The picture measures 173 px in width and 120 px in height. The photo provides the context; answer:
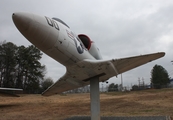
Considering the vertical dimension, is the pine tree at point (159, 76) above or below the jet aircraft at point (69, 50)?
above

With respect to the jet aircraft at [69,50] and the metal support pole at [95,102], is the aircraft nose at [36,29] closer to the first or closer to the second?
the jet aircraft at [69,50]

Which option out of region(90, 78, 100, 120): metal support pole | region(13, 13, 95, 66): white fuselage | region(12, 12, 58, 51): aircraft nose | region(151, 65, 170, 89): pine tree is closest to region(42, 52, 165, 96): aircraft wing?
region(13, 13, 95, 66): white fuselage

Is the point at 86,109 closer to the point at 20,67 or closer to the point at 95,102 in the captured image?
the point at 95,102

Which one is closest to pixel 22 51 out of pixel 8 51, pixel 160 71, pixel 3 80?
pixel 8 51

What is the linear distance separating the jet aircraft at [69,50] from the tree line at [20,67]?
56.8 m

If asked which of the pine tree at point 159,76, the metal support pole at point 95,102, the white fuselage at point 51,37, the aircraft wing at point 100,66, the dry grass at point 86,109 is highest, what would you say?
the pine tree at point 159,76

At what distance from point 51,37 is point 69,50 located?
4.33 feet

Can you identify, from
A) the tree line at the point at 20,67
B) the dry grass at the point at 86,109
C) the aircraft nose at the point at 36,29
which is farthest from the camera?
the tree line at the point at 20,67

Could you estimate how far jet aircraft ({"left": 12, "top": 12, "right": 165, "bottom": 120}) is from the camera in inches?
269

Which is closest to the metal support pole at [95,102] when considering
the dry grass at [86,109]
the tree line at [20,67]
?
the dry grass at [86,109]

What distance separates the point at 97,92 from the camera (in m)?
10.5

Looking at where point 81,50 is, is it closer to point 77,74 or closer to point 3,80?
point 77,74

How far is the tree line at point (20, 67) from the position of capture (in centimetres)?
6322

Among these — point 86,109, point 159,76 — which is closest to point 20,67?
point 86,109
